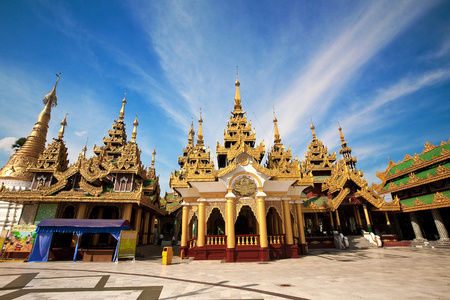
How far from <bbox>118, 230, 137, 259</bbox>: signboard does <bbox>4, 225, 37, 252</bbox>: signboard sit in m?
6.44

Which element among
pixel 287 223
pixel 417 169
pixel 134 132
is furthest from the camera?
pixel 134 132

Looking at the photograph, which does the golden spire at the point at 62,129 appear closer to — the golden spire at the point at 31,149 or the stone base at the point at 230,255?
the golden spire at the point at 31,149

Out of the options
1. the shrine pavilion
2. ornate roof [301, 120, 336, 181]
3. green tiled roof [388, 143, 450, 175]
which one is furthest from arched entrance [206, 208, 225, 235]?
green tiled roof [388, 143, 450, 175]

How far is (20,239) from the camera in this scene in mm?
14930

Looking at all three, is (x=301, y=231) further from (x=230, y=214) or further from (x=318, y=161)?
(x=318, y=161)

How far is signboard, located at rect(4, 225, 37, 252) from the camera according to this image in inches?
579

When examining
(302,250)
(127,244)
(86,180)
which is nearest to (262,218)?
(302,250)

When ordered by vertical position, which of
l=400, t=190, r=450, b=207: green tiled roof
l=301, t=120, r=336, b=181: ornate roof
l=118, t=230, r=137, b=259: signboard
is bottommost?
l=118, t=230, r=137, b=259: signboard

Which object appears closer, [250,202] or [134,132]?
[250,202]

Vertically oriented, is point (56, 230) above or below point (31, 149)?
below

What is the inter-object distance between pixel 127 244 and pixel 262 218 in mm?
8748

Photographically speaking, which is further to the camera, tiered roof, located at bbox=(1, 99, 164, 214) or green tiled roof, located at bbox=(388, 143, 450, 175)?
green tiled roof, located at bbox=(388, 143, 450, 175)

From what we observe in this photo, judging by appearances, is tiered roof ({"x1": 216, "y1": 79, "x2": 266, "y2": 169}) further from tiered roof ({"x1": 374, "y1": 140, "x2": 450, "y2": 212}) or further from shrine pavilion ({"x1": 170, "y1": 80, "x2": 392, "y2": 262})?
tiered roof ({"x1": 374, "y1": 140, "x2": 450, "y2": 212})

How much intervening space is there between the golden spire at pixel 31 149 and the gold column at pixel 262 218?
2045 centimetres
